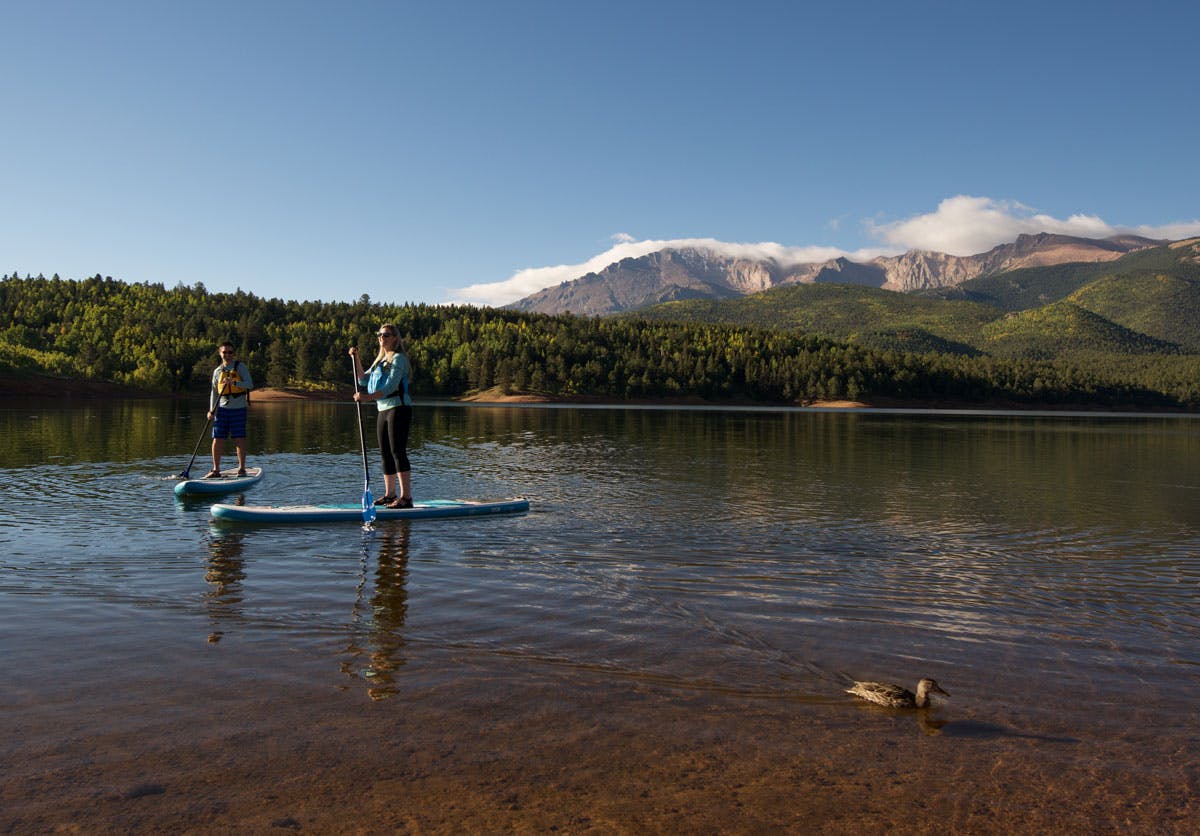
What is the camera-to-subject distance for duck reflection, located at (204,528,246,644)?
991 cm

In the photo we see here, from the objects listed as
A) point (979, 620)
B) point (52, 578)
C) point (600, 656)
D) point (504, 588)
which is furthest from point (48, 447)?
point (979, 620)

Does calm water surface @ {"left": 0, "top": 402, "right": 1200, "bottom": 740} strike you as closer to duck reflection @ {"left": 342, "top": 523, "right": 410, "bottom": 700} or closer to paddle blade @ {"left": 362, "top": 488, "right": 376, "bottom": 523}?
duck reflection @ {"left": 342, "top": 523, "right": 410, "bottom": 700}

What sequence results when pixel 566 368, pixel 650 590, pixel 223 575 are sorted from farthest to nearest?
pixel 566 368 < pixel 223 575 < pixel 650 590

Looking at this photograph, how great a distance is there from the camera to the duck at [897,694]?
7.26 metres

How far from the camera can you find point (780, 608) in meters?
10.7

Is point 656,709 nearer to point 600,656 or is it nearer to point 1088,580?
point 600,656

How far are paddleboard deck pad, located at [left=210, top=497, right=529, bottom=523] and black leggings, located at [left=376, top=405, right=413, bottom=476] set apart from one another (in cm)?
96

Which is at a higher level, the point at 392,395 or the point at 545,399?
the point at 545,399

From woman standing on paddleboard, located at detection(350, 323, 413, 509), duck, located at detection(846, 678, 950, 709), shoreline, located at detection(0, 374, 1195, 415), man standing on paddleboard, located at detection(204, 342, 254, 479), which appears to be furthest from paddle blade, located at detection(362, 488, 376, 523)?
shoreline, located at detection(0, 374, 1195, 415)

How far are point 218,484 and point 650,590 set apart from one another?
43.0 feet

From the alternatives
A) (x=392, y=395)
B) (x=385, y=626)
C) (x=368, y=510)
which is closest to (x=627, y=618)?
(x=385, y=626)

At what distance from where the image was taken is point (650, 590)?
11562mm

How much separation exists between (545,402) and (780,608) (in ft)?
505

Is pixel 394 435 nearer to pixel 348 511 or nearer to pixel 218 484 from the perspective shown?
pixel 348 511
